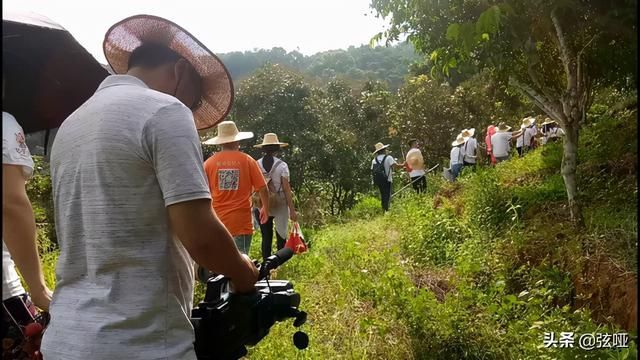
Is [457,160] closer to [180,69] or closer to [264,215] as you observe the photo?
[264,215]

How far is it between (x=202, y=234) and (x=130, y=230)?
20cm

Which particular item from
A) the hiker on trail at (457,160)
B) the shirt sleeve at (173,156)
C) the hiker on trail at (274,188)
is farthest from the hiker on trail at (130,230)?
the hiker on trail at (457,160)

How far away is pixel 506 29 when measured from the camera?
353 centimetres

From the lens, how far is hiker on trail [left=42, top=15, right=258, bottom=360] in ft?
4.29

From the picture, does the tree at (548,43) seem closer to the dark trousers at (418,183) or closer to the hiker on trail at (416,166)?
the hiker on trail at (416,166)

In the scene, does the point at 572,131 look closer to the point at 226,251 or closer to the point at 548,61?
the point at 548,61

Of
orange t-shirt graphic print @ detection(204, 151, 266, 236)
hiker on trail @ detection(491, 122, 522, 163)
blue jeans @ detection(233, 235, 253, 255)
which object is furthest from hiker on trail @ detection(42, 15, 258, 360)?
hiker on trail @ detection(491, 122, 522, 163)

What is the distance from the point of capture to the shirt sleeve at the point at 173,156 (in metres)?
1.29

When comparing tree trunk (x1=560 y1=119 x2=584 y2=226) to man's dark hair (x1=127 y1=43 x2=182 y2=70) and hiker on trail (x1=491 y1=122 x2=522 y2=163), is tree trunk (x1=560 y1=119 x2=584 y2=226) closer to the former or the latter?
man's dark hair (x1=127 y1=43 x2=182 y2=70)

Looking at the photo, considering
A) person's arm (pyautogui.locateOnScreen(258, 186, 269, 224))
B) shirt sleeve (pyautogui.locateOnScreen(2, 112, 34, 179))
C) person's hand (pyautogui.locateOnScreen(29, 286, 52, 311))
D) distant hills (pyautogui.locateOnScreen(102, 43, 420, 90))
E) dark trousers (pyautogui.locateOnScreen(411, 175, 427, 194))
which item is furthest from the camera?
distant hills (pyautogui.locateOnScreen(102, 43, 420, 90))

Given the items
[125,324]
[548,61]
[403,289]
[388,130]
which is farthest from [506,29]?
[388,130]

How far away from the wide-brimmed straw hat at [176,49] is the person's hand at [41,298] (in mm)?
917

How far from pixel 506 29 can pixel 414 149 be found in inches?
→ 245

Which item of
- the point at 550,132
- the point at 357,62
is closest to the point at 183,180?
the point at 550,132
